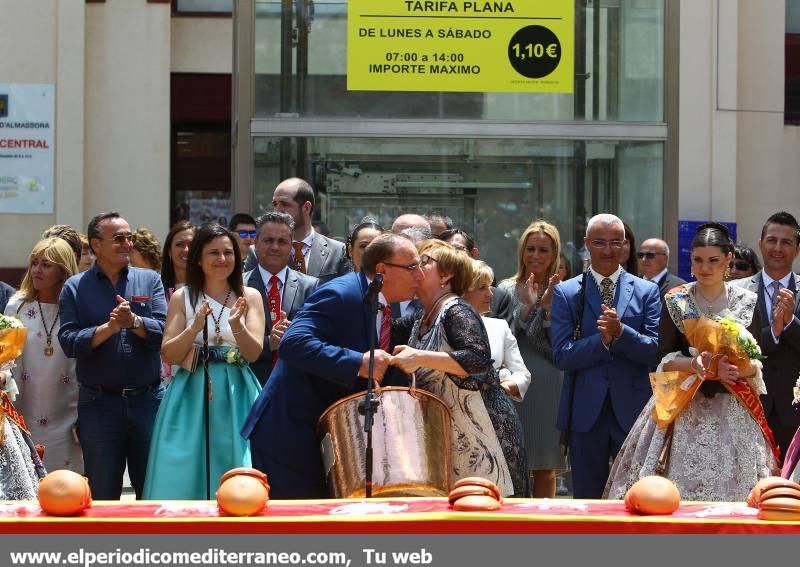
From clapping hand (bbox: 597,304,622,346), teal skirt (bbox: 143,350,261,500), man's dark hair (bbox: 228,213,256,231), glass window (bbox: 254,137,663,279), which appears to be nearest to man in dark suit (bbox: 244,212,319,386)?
teal skirt (bbox: 143,350,261,500)

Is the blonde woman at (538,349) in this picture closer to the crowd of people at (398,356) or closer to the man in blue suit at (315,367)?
the crowd of people at (398,356)

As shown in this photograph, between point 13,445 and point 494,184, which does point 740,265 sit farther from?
point 13,445

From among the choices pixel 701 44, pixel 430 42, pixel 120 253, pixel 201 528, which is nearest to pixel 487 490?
pixel 201 528

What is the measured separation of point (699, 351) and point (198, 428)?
2477mm

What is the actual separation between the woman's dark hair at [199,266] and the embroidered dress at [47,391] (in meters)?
1.25

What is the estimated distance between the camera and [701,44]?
1520 centimetres

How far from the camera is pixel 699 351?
6.43 metres

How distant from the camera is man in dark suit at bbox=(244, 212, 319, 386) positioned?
24.5ft

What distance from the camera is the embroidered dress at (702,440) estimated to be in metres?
6.28

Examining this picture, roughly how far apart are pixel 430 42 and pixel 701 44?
17.7ft

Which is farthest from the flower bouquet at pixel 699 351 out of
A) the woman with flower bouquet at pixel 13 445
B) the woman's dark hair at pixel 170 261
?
the woman's dark hair at pixel 170 261

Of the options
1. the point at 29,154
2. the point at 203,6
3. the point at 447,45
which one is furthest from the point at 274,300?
the point at 203,6

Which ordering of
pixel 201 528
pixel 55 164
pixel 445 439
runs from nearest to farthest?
pixel 201 528
pixel 445 439
pixel 55 164

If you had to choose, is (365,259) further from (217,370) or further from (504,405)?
(217,370)
